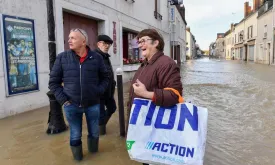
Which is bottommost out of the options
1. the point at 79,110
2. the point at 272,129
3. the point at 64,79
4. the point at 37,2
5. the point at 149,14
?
the point at 272,129

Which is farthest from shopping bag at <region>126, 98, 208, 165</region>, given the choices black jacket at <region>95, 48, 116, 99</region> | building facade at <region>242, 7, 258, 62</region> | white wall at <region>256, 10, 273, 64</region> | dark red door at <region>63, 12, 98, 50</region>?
building facade at <region>242, 7, 258, 62</region>

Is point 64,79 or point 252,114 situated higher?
point 64,79

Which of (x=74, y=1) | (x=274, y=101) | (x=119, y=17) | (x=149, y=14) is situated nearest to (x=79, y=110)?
(x=74, y=1)

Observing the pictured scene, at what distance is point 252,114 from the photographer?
6.06 metres

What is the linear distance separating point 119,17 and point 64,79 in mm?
8269

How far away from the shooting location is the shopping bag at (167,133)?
6.73 ft

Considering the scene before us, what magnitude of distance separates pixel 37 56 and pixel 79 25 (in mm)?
2592

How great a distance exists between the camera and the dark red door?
308 inches

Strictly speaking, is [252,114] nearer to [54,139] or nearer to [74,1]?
[54,139]

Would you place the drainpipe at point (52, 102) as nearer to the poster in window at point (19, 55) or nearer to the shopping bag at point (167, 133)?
the poster in window at point (19, 55)

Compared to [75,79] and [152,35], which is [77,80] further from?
[152,35]

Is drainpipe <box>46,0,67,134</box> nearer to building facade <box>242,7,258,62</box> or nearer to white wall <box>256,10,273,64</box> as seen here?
white wall <box>256,10,273,64</box>

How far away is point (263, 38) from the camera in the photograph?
32188 mm

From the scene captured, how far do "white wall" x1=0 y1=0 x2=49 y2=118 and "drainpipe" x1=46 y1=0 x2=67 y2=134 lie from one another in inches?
Result: 64.4
